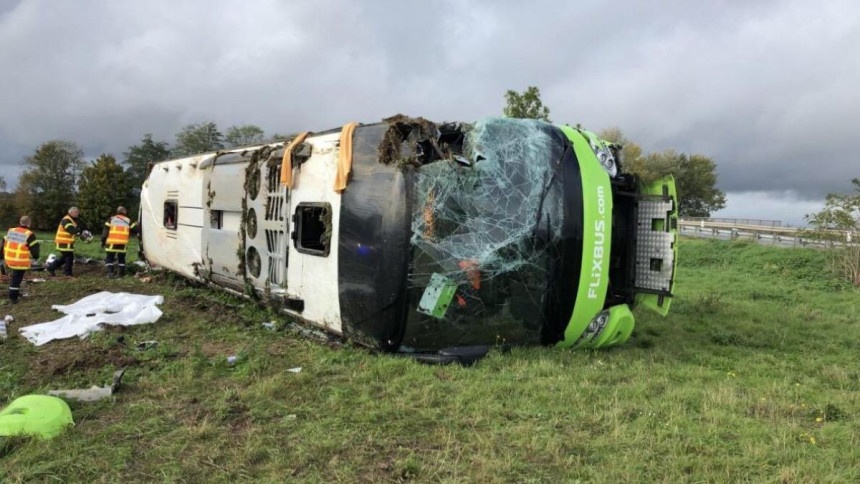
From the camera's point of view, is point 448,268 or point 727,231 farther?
point 727,231

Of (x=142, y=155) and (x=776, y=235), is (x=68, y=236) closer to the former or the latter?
(x=776, y=235)

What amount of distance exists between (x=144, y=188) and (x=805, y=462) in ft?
40.6

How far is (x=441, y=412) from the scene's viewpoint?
381 centimetres

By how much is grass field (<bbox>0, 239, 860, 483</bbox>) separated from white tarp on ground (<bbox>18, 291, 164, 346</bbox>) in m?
0.25

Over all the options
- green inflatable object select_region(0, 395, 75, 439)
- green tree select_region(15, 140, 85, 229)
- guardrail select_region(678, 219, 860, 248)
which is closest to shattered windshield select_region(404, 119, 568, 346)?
green inflatable object select_region(0, 395, 75, 439)

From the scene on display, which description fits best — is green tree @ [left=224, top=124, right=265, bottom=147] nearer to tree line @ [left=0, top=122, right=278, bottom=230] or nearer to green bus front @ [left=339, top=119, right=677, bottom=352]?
tree line @ [left=0, top=122, right=278, bottom=230]

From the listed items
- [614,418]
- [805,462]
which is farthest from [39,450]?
[805,462]

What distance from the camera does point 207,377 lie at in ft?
15.1

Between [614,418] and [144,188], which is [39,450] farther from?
[144,188]

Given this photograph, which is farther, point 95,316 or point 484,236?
point 95,316

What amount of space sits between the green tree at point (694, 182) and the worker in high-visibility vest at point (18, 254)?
154 ft

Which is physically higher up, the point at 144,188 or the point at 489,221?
the point at 144,188

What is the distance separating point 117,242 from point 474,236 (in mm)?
9328

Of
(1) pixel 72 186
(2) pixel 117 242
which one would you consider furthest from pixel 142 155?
(2) pixel 117 242
